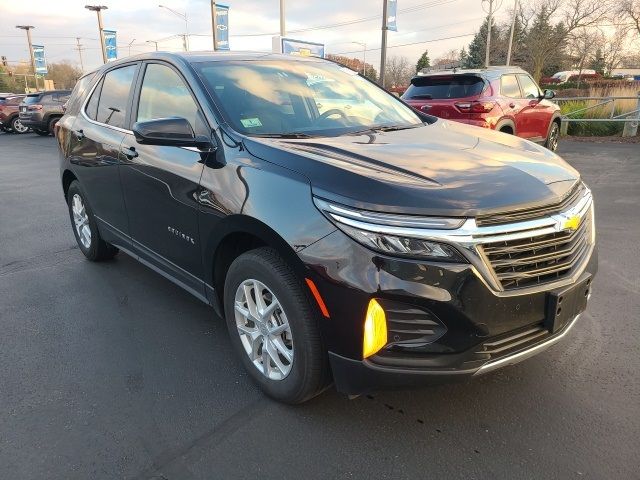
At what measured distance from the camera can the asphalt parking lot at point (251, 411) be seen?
2.22 m

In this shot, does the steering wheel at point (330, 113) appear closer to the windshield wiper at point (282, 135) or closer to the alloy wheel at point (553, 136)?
the windshield wiper at point (282, 135)

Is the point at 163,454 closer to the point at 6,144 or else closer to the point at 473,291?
the point at 473,291

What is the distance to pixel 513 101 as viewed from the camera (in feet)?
29.2

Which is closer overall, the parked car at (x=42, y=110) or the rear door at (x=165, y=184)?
the rear door at (x=165, y=184)

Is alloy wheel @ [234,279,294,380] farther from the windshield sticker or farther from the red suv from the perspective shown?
the red suv

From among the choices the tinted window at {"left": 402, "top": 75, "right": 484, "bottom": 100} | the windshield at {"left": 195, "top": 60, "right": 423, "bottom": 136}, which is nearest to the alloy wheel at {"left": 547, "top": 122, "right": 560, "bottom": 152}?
the tinted window at {"left": 402, "top": 75, "right": 484, "bottom": 100}

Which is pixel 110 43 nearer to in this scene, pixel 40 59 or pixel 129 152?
pixel 40 59

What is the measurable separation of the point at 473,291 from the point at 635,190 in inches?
262

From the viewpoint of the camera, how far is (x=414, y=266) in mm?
1990

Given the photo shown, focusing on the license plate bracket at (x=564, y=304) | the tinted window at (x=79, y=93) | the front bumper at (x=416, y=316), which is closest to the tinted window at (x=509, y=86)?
the tinted window at (x=79, y=93)

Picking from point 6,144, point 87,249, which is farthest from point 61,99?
point 87,249

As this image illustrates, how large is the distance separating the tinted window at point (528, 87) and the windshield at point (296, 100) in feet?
21.6

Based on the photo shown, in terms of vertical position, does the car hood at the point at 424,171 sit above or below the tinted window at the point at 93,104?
below

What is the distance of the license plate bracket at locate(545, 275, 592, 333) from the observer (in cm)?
220
